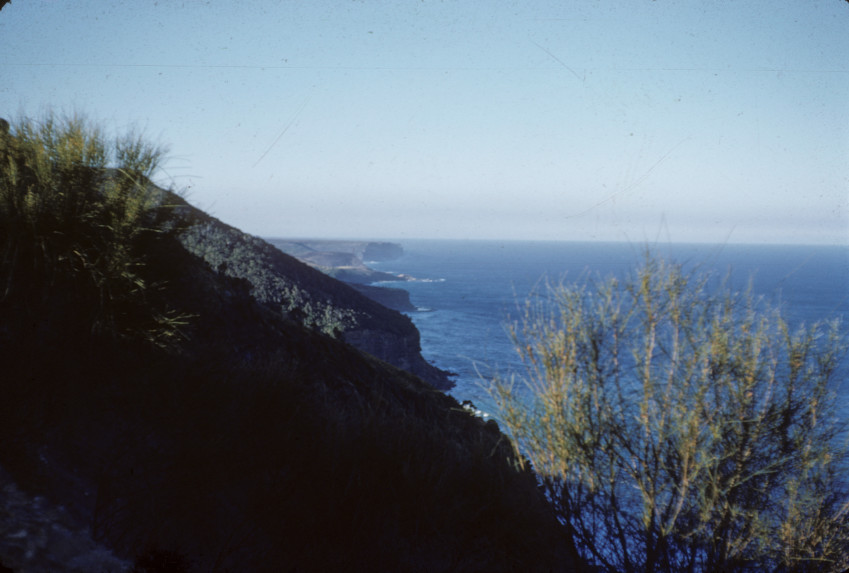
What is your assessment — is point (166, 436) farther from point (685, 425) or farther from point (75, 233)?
point (685, 425)

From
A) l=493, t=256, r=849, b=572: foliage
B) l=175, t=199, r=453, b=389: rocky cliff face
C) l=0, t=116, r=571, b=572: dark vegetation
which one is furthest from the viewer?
l=175, t=199, r=453, b=389: rocky cliff face

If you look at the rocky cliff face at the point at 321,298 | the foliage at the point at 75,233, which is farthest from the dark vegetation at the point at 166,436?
the rocky cliff face at the point at 321,298

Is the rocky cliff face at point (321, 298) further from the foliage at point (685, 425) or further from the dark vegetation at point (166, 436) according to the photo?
the foliage at point (685, 425)

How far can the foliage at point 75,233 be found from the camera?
5.46m

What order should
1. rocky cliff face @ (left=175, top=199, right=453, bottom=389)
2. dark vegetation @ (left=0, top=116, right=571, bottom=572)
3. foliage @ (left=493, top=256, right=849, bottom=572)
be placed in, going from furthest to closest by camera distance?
rocky cliff face @ (left=175, top=199, right=453, bottom=389)
foliage @ (left=493, top=256, right=849, bottom=572)
dark vegetation @ (left=0, top=116, right=571, bottom=572)

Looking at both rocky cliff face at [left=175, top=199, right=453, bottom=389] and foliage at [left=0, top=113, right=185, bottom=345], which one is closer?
foliage at [left=0, top=113, right=185, bottom=345]

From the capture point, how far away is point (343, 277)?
125m

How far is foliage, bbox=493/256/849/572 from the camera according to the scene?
16.6 ft

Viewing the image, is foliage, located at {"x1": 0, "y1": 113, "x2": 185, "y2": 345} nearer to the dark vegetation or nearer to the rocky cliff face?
the dark vegetation

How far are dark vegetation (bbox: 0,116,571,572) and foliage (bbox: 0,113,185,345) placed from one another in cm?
2

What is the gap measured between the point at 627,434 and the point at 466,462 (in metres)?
2.70

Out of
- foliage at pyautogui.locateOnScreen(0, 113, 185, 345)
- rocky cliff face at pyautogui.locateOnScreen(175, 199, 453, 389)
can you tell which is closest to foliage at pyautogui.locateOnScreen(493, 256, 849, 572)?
foliage at pyautogui.locateOnScreen(0, 113, 185, 345)

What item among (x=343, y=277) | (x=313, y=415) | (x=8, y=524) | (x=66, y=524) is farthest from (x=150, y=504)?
(x=343, y=277)

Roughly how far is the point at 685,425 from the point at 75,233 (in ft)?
26.7
